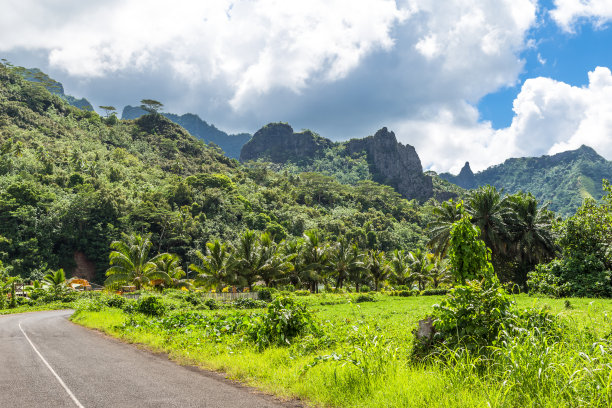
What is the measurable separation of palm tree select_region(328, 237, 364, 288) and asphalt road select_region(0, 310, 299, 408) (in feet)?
131

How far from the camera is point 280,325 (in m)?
10.1

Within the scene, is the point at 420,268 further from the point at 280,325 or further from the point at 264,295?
the point at 280,325

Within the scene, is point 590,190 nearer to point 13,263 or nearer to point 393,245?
point 393,245

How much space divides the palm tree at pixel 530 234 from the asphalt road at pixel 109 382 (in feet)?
134

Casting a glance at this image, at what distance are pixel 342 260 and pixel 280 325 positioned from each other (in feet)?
140

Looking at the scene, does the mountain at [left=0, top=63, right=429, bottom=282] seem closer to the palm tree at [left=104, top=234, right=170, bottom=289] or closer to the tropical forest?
the tropical forest

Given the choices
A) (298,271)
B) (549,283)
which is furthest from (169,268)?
(549,283)

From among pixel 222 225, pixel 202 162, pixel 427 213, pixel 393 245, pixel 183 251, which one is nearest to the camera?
pixel 183 251

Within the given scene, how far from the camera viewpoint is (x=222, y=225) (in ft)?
285

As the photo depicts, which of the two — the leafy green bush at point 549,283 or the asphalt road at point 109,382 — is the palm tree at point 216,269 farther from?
the asphalt road at point 109,382

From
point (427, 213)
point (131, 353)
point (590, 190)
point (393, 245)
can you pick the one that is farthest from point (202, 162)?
point (590, 190)

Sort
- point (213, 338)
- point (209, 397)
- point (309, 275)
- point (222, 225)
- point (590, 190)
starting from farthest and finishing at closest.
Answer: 1. point (590, 190)
2. point (222, 225)
3. point (309, 275)
4. point (213, 338)
5. point (209, 397)

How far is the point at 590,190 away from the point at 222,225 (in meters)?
198

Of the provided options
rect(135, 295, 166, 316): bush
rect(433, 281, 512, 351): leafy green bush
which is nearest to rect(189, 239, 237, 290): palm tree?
rect(135, 295, 166, 316): bush
